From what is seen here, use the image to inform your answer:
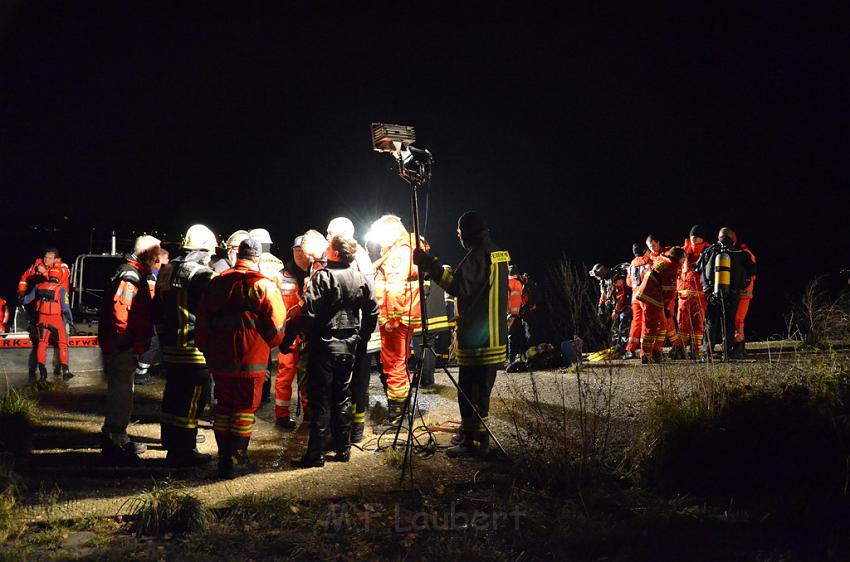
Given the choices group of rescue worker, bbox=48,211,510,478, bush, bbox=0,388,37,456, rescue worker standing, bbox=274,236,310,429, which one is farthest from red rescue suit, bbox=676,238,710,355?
bush, bbox=0,388,37,456

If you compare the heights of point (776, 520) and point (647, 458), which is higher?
point (647, 458)

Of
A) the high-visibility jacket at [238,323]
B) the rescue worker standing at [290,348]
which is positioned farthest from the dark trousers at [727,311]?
the high-visibility jacket at [238,323]

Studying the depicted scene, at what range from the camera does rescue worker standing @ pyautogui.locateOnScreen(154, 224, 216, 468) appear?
5.26 m

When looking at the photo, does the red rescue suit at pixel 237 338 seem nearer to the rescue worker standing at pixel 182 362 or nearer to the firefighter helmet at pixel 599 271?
the rescue worker standing at pixel 182 362

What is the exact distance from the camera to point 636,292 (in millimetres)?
10539

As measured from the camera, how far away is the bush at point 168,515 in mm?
3854

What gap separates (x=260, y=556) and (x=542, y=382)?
611 centimetres

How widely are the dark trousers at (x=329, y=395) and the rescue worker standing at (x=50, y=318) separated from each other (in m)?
6.34

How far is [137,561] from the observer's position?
3.49 meters

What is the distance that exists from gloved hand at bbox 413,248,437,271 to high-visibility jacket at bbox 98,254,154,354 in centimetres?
268

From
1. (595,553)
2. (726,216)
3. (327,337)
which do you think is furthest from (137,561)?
(726,216)

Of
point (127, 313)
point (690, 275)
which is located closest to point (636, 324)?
point (690, 275)

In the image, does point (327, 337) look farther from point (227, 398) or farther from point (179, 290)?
point (179, 290)

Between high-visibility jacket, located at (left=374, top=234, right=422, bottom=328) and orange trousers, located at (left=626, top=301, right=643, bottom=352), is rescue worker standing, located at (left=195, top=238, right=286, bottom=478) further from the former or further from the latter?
orange trousers, located at (left=626, top=301, right=643, bottom=352)
